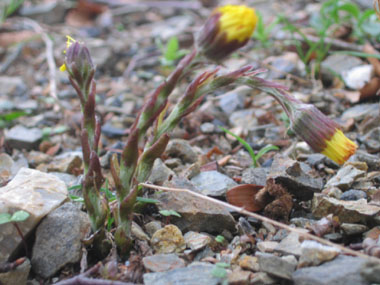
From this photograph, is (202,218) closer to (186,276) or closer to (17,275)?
(186,276)

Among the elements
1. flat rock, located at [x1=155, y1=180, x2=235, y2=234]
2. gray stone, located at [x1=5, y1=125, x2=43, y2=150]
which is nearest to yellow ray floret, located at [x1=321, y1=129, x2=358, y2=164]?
flat rock, located at [x1=155, y1=180, x2=235, y2=234]

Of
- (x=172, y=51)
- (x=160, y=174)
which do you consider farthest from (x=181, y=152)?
(x=172, y=51)

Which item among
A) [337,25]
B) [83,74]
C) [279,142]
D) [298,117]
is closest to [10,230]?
[83,74]

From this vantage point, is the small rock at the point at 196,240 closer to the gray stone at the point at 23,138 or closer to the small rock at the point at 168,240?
the small rock at the point at 168,240

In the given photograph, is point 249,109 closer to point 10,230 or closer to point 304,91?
point 304,91

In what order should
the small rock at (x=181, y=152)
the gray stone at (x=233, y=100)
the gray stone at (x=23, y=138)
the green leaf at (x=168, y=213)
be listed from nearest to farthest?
1. the green leaf at (x=168, y=213)
2. the small rock at (x=181, y=152)
3. the gray stone at (x=23, y=138)
4. the gray stone at (x=233, y=100)

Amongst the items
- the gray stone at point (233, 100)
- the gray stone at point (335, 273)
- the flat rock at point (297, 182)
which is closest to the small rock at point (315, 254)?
the gray stone at point (335, 273)

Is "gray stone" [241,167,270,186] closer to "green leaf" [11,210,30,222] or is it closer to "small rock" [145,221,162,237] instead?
"small rock" [145,221,162,237]
